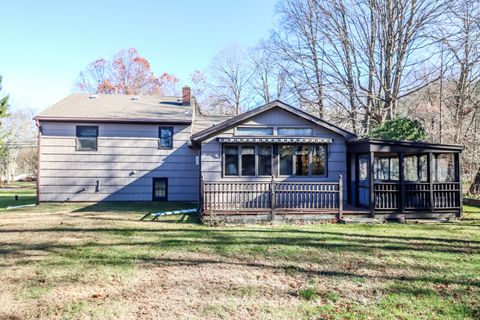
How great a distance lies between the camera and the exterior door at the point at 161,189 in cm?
1434

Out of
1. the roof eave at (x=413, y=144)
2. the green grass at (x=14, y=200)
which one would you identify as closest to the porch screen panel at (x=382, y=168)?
the roof eave at (x=413, y=144)

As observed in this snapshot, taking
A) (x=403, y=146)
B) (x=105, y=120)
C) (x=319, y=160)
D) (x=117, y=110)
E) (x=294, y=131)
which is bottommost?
(x=319, y=160)

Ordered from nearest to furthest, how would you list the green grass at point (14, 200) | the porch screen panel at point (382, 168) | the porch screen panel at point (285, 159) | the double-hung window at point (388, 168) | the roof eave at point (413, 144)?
the roof eave at point (413, 144) → the porch screen panel at point (285, 159) → the porch screen panel at point (382, 168) → the double-hung window at point (388, 168) → the green grass at point (14, 200)

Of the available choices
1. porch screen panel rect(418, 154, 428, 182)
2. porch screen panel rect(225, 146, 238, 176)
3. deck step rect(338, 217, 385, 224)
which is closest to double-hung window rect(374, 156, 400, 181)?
porch screen panel rect(418, 154, 428, 182)

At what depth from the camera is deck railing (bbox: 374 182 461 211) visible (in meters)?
10.1

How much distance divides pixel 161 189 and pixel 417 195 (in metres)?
10.2

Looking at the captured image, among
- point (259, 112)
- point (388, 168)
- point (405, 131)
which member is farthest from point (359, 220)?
point (405, 131)

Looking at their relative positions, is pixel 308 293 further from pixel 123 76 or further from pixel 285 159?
pixel 123 76

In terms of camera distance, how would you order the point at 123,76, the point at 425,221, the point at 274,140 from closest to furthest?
the point at 425,221 < the point at 274,140 < the point at 123,76

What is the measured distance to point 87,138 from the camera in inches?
548

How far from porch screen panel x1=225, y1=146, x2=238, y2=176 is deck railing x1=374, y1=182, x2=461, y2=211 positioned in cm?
464

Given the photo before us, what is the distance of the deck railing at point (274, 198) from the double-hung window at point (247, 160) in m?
0.52

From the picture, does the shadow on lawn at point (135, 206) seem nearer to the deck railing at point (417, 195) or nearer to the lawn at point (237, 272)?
the lawn at point (237, 272)

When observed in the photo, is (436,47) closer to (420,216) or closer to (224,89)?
(420,216)
